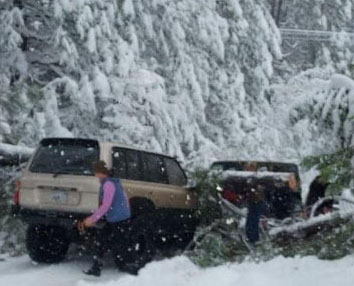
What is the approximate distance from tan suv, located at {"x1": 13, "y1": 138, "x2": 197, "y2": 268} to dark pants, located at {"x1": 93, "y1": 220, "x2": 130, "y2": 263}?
0.12 metres

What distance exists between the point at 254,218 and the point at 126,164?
7.01 ft

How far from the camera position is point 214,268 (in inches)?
329

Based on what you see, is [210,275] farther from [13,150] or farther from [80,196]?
[13,150]

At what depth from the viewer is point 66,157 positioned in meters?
9.62

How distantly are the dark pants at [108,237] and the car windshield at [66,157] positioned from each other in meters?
0.82

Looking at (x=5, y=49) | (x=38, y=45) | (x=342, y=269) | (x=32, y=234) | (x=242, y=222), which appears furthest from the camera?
(x=38, y=45)

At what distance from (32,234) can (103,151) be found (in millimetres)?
1728

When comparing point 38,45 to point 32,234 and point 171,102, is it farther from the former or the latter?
point 32,234

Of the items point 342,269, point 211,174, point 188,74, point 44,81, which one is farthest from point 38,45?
point 342,269

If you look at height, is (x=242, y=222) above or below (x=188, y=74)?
below

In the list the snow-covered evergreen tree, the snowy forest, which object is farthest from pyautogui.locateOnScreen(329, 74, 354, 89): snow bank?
the snow-covered evergreen tree

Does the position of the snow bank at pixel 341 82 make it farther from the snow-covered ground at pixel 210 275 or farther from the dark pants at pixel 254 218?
the snow-covered ground at pixel 210 275

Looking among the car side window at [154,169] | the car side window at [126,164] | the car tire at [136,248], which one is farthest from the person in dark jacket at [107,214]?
the car side window at [154,169]

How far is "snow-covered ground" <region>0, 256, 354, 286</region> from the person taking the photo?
7.40 meters
